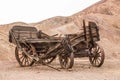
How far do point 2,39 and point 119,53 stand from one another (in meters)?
11.8

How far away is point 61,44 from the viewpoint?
1759cm

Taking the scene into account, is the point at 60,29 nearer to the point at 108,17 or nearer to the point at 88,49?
the point at 108,17

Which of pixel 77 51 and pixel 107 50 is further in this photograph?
pixel 107 50

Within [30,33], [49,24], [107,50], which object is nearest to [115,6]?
[49,24]

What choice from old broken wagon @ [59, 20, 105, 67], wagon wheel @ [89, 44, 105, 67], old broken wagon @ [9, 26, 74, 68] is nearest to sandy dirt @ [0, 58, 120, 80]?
old broken wagon @ [9, 26, 74, 68]

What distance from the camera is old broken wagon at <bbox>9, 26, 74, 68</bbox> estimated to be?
17.7 metres

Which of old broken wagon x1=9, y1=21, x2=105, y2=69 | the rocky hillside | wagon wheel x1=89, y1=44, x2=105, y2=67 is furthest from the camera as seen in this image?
the rocky hillside

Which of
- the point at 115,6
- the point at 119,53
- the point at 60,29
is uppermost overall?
the point at 115,6

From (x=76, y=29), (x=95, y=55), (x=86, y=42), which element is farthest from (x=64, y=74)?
(x=76, y=29)

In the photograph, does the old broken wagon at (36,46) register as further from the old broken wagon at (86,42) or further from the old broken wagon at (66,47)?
the old broken wagon at (86,42)

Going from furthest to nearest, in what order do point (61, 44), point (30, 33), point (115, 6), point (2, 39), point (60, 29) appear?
point (115, 6)
point (60, 29)
point (2, 39)
point (30, 33)
point (61, 44)

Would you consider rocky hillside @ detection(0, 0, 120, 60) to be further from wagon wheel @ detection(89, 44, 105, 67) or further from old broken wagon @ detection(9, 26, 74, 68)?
wagon wheel @ detection(89, 44, 105, 67)

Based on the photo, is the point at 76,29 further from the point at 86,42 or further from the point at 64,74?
the point at 64,74

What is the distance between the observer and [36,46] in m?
19.1
